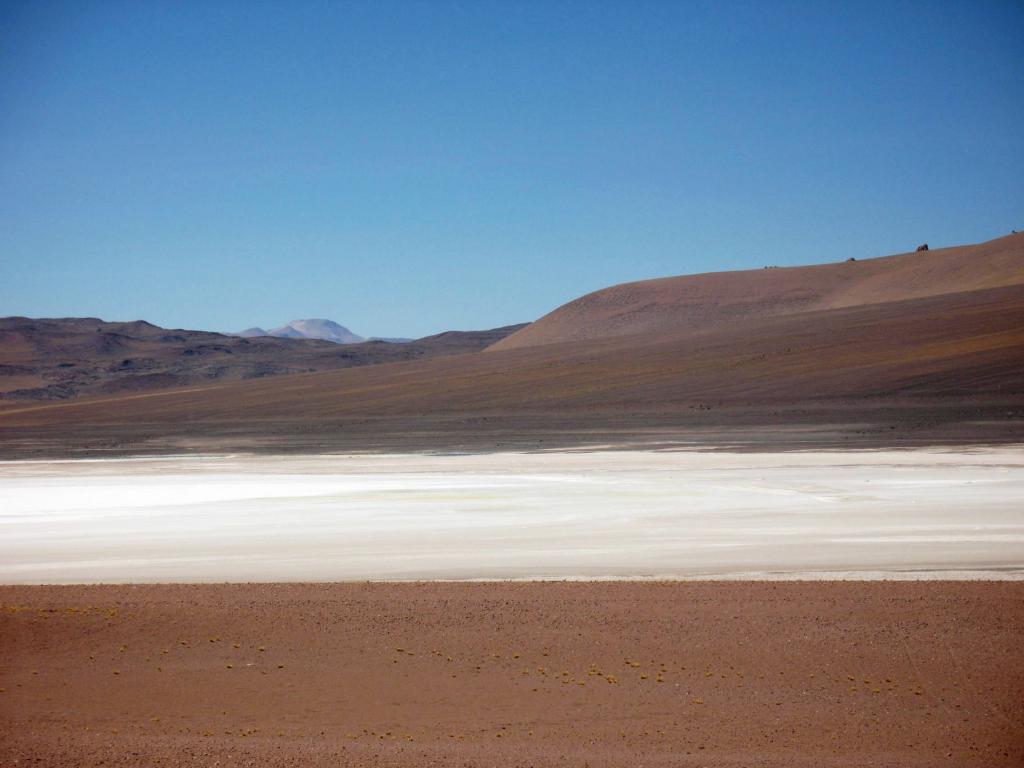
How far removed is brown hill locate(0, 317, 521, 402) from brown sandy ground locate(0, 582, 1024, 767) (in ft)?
292

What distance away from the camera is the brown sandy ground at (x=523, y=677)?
6375mm

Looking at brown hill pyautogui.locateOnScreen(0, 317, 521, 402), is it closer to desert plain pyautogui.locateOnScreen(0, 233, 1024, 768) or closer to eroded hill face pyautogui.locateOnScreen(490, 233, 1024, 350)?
eroded hill face pyautogui.locateOnScreen(490, 233, 1024, 350)

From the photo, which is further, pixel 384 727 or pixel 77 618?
pixel 77 618

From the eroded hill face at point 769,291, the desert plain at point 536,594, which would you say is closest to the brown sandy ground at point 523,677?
the desert plain at point 536,594

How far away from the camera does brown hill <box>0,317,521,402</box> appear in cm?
9819

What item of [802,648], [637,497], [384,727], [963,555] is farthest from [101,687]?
[637,497]

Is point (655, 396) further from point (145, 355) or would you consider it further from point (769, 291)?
point (145, 355)

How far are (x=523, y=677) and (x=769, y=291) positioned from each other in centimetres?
7985

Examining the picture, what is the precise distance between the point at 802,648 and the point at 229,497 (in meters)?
14.0

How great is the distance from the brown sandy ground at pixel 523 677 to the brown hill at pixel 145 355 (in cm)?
8885

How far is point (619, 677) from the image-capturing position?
24.7ft

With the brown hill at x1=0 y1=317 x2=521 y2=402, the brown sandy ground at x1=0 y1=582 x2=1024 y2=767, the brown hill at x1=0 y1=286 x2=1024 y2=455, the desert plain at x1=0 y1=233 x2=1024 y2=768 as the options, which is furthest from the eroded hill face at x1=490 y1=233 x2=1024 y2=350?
the brown sandy ground at x1=0 y1=582 x2=1024 y2=767

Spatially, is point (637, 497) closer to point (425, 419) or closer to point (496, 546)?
point (496, 546)

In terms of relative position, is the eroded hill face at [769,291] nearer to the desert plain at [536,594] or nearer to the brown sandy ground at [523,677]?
the desert plain at [536,594]
